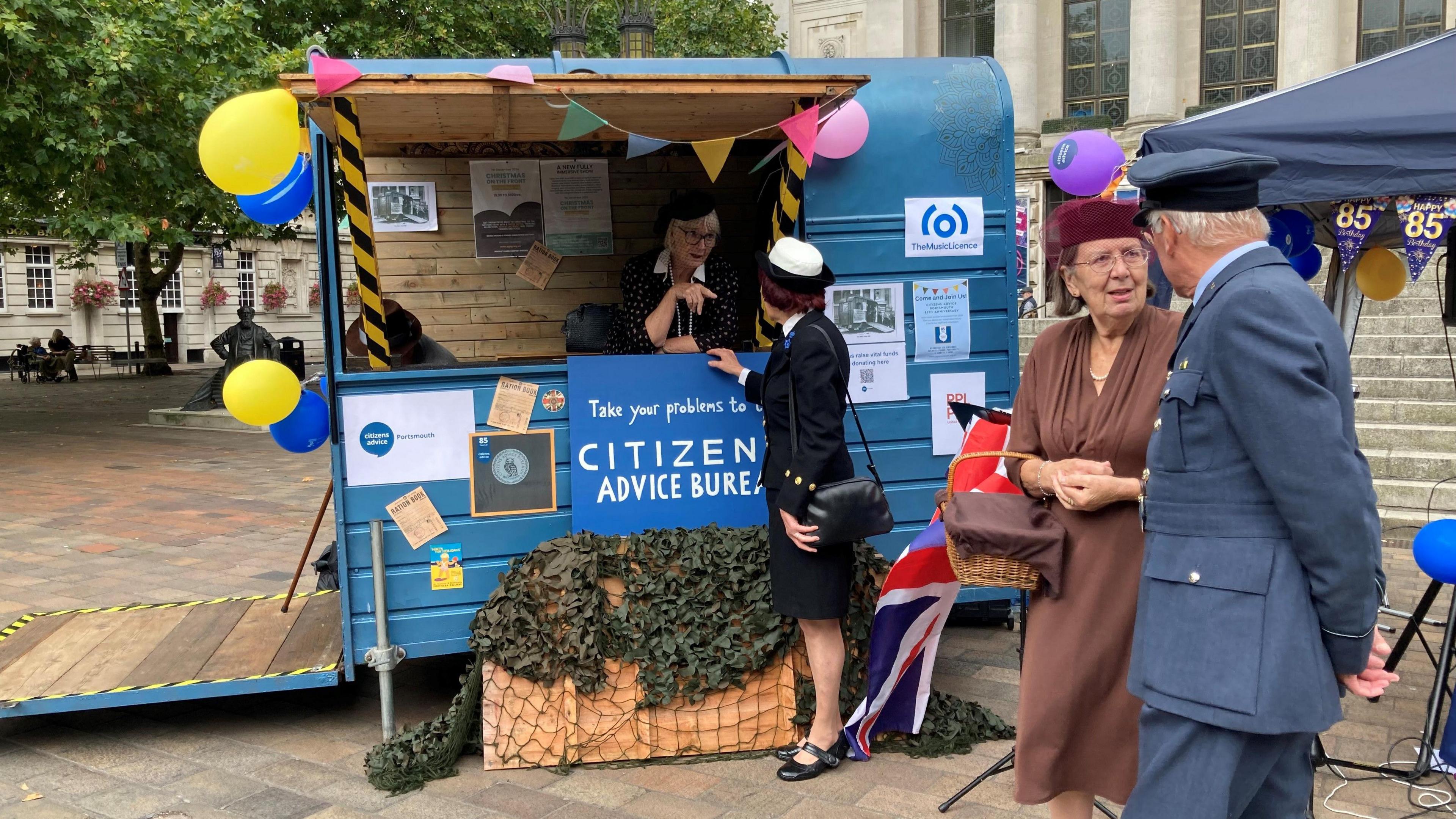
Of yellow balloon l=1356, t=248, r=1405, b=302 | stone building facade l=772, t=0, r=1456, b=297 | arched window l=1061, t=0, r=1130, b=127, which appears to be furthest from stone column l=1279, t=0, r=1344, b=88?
yellow balloon l=1356, t=248, r=1405, b=302

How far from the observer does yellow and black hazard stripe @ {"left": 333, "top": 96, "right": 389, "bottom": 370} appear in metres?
4.00

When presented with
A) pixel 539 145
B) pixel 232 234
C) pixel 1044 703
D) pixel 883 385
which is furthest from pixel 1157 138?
pixel 232 234

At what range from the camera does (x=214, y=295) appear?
42.6 m

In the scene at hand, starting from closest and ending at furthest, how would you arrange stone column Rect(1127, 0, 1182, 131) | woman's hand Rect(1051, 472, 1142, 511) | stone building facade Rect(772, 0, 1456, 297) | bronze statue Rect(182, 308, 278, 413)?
woman's hand Rect(1051, 472, 1142, 511)
bronze statue Rect(182, 308, 278, 413)
stone building facade Rect(772, 0, 1456, 297)
stone column Rect(1127, 0, 1182, 131)

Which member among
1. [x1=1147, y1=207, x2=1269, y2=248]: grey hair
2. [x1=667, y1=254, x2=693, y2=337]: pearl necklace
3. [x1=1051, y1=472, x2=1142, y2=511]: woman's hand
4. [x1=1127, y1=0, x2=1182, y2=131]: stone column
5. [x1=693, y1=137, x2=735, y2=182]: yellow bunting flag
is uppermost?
[x1=1127, y1=0, x2=1182, y2=131]: stone column

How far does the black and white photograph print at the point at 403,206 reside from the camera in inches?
244

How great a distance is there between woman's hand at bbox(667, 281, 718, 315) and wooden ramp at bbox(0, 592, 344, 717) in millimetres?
2012

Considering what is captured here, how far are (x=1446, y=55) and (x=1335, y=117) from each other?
2.15ft

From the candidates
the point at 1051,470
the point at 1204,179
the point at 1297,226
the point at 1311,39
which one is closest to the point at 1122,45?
the point at 1311,39

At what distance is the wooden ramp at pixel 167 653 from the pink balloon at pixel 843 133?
285 centimetres

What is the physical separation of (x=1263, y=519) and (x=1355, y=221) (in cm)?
273

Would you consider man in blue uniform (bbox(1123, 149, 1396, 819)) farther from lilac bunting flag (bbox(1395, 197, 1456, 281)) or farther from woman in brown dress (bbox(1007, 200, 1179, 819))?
lilac bunting flag (bbox(1395, 197, 1456, 281))

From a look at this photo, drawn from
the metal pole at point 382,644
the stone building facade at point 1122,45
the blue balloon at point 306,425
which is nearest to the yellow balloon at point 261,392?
the blue balloon at point 306,425

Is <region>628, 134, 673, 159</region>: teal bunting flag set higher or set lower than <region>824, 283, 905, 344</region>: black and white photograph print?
higher
